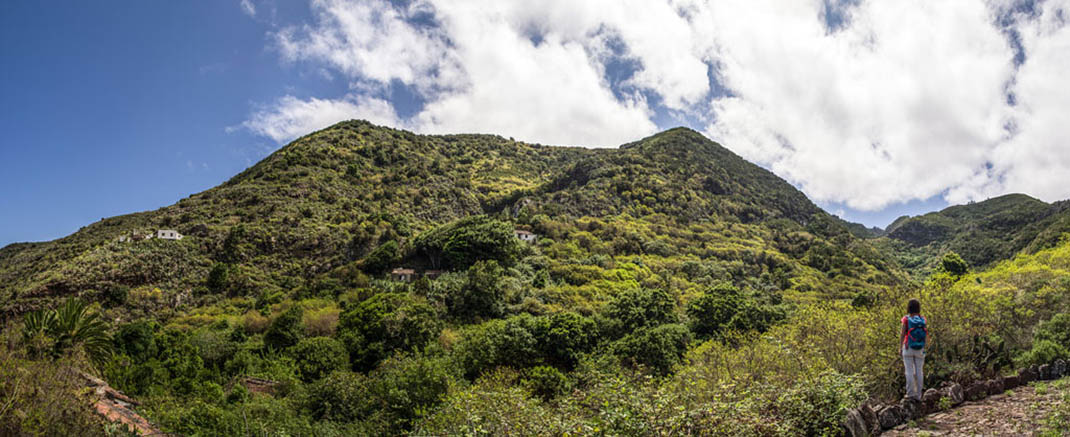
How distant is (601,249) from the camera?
51.1 metres

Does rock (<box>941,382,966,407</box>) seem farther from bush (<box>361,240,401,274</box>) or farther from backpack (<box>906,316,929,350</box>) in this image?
bush (<box>361,240,401,274</box>)

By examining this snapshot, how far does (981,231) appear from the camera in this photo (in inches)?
2817

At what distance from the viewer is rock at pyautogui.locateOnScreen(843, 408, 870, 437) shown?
21.1ft

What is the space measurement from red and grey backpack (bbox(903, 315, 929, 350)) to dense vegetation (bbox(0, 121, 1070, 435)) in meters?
1.22

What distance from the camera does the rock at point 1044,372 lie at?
880 centimetres

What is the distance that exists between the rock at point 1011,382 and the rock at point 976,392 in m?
0.84

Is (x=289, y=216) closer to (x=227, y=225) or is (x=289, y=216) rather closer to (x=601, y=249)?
(x=227, y=225)

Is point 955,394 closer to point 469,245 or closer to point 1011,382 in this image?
point 1011,382

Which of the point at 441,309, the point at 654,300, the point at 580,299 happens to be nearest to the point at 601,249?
the point at 580,299

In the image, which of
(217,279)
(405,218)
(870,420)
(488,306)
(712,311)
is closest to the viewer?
(870,420)

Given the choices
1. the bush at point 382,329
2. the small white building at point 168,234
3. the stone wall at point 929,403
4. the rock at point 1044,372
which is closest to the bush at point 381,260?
the bush at point 382,329

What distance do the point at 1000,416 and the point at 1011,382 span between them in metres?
2.51

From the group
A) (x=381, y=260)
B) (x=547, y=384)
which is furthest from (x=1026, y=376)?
(x=381, y=260)

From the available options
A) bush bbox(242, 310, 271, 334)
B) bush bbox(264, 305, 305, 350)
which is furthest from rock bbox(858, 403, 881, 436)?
bush bbox(242, 310, 271, 334)
